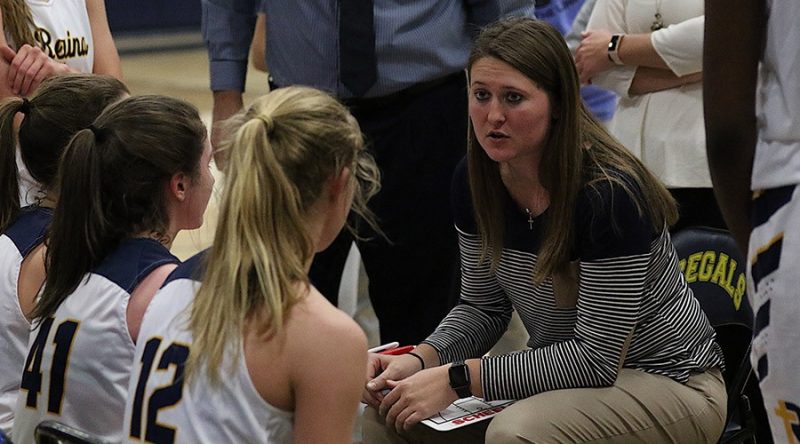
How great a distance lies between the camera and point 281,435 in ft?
6.14

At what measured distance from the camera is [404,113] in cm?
349

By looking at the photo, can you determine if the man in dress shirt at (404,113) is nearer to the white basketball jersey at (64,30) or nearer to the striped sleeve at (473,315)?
the white basketball jersey at (64,30)

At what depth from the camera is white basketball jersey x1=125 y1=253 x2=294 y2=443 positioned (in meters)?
1.81

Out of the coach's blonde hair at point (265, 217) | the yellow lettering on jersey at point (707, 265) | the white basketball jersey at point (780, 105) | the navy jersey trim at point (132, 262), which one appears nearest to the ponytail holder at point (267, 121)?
the coach's blonde hair at point (265, 217)

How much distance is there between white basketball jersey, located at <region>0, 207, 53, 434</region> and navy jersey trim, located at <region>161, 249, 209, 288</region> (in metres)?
0.68

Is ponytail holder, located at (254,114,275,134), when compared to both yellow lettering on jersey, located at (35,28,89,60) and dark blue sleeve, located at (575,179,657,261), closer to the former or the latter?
dark blue sleeve, located at (575,179,657,261)

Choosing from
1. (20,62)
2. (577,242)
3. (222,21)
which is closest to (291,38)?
(222,21)

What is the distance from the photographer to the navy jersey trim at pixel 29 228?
2.56m

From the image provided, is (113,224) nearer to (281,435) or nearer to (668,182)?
(281,435)

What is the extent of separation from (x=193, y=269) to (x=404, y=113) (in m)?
1.64

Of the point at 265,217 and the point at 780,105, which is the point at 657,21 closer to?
the point at 265,217

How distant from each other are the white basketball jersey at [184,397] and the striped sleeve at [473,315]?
39.9 inches

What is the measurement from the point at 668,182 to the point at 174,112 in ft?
5.22

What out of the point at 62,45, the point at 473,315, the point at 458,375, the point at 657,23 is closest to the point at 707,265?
the point at 473,315
